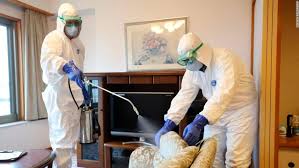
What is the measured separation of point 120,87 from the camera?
304 centimetres

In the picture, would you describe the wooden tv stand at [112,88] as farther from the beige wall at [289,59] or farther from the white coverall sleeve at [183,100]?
the beige wall at [289,59]

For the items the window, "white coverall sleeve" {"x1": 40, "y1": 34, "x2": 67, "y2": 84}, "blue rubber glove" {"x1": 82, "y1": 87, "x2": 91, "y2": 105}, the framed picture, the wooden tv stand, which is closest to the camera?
"white coverall sleeve" {"x1": 40, "y1": 34, "x2": 67, "y2": 84}

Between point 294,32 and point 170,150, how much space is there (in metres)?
1.43

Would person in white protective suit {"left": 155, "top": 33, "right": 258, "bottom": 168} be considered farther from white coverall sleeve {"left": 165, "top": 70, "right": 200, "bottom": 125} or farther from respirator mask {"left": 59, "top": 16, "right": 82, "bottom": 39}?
respirator mask {"left": 59, "top": 16, "right": 82, "bottom": 39}

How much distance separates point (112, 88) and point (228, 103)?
1844 mm

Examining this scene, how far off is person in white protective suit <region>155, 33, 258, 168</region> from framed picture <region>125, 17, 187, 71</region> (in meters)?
1.41

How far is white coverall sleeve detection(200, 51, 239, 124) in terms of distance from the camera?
1.42 meters

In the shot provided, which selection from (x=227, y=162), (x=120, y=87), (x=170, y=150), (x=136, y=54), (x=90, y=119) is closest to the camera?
(x=170, y=150)

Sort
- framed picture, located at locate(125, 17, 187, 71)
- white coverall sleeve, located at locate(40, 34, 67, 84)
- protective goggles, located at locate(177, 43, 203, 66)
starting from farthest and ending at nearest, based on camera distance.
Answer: framed picture, located at locate(125, 17, 187, 71)
white coverall sleeve, located at locate(40, 34, 67, 84)
protective goggles, located at locate(177, 43, 203, 66)

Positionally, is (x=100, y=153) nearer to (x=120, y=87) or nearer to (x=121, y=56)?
(x=120, y=87)

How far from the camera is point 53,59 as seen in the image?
1927 mm

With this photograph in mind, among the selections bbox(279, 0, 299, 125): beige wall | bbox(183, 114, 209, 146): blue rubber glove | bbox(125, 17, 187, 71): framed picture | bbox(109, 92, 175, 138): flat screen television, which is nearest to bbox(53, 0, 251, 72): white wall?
bbox(125, 17, 187, 71): framed picture

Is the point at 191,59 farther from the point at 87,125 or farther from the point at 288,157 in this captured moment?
the point at 87,125

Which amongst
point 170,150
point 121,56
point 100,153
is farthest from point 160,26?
point 170,150
